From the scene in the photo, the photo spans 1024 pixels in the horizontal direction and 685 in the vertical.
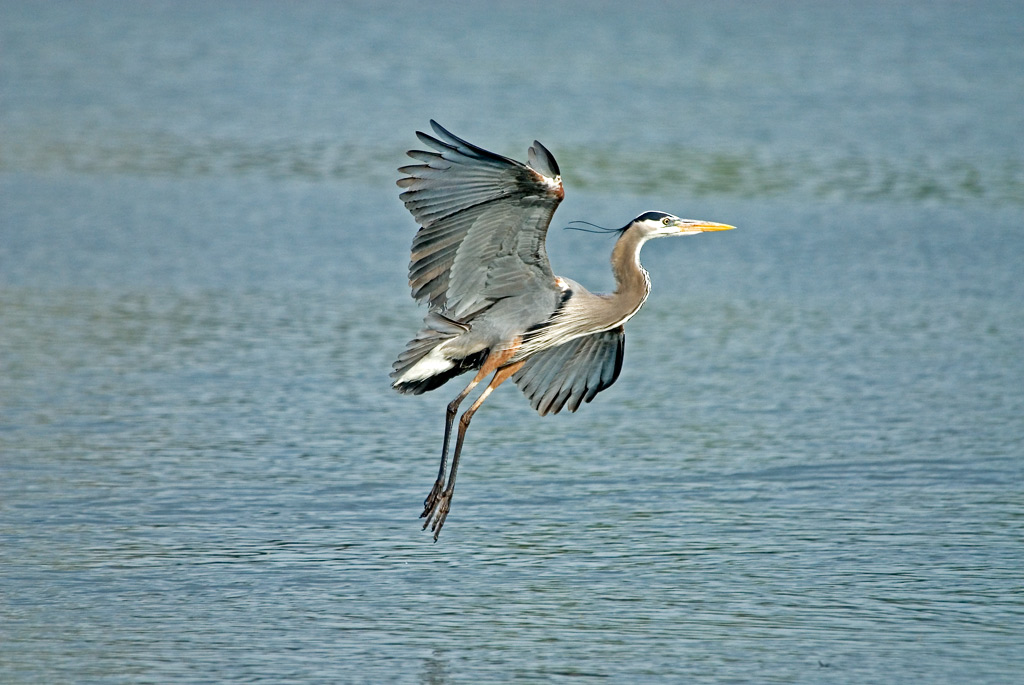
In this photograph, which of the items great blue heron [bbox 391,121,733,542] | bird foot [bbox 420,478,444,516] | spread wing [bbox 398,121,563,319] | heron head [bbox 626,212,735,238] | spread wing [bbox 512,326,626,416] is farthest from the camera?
spread wing [bbox 512,326,626,416]

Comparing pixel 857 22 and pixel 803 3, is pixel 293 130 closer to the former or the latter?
pixel 857 22

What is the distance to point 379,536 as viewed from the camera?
7355 millimetres

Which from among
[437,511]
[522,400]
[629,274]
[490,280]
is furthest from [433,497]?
[522,400]

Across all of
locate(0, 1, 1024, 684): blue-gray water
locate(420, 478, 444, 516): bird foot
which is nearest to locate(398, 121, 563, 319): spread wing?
locate(420, 478, 444, 516): bird foot

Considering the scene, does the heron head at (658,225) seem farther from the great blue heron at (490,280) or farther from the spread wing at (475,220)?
the spread wing at (475,220)

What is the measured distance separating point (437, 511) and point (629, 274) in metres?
1.47

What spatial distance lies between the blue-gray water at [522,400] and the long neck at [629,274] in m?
0.95

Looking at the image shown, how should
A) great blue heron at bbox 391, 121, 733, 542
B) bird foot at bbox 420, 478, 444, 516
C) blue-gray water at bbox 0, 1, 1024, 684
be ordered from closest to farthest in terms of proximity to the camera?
blue-gray water at bbox 0, 1, 1024, 684, great blue heron at bbox 391, 121, 733, 542, bird foot at bbox 420, 478, 444, 516

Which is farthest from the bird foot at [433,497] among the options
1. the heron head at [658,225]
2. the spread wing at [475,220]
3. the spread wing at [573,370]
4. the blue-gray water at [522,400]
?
the heron head at [658,225]

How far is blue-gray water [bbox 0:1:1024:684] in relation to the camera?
623 cm

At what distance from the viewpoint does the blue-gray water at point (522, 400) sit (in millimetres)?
6230

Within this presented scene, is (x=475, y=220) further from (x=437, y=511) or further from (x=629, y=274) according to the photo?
(x=437, y=511)

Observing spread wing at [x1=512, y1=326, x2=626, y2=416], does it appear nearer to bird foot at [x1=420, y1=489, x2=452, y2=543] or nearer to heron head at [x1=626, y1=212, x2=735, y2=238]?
heron head at [x1=626, y1=212, x2=735, y2=238]

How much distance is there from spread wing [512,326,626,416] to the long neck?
53 cm
